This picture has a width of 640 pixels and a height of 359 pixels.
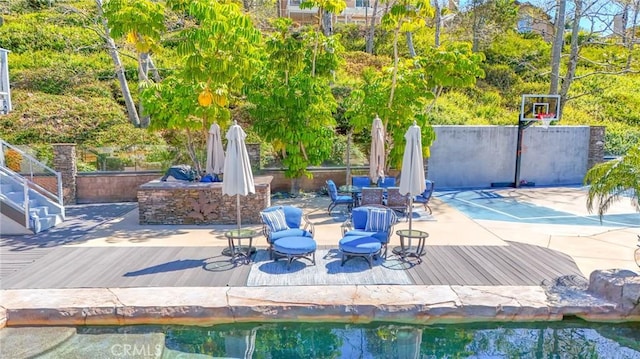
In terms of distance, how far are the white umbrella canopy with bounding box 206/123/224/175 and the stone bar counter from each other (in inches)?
29.5

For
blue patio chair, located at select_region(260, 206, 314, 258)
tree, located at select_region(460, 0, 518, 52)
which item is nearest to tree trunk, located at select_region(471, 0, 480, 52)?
tree, located at select_region(460, 0, 518, 52)

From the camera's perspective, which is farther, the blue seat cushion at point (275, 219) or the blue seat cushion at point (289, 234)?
the blue seat cushion at point (275, 219)

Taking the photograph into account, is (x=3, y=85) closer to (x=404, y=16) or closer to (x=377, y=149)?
(x=377, y=149)

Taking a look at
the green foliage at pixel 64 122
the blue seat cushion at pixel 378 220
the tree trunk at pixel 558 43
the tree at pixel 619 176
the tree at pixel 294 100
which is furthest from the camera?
the tree trunk at pixel 558 43

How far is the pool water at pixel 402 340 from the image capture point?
5.89 meters

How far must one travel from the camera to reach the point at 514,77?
2830 cm

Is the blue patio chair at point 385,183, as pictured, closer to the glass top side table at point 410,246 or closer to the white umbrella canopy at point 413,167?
the glass top side table at point 410,246

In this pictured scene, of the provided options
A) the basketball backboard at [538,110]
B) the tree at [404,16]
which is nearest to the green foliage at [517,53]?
the basketball backboard at [538,110]

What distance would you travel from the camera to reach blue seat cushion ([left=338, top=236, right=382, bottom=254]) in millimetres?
7844

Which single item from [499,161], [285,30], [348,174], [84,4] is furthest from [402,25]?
[84,4]

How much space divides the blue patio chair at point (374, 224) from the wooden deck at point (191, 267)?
76 cm

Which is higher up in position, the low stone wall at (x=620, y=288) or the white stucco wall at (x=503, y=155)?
the white stucco wall at (x=503, y=155)

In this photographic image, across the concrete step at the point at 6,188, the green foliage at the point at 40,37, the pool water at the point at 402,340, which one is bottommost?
the pool water at the point at 402,340

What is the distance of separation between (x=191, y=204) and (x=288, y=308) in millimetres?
5685
